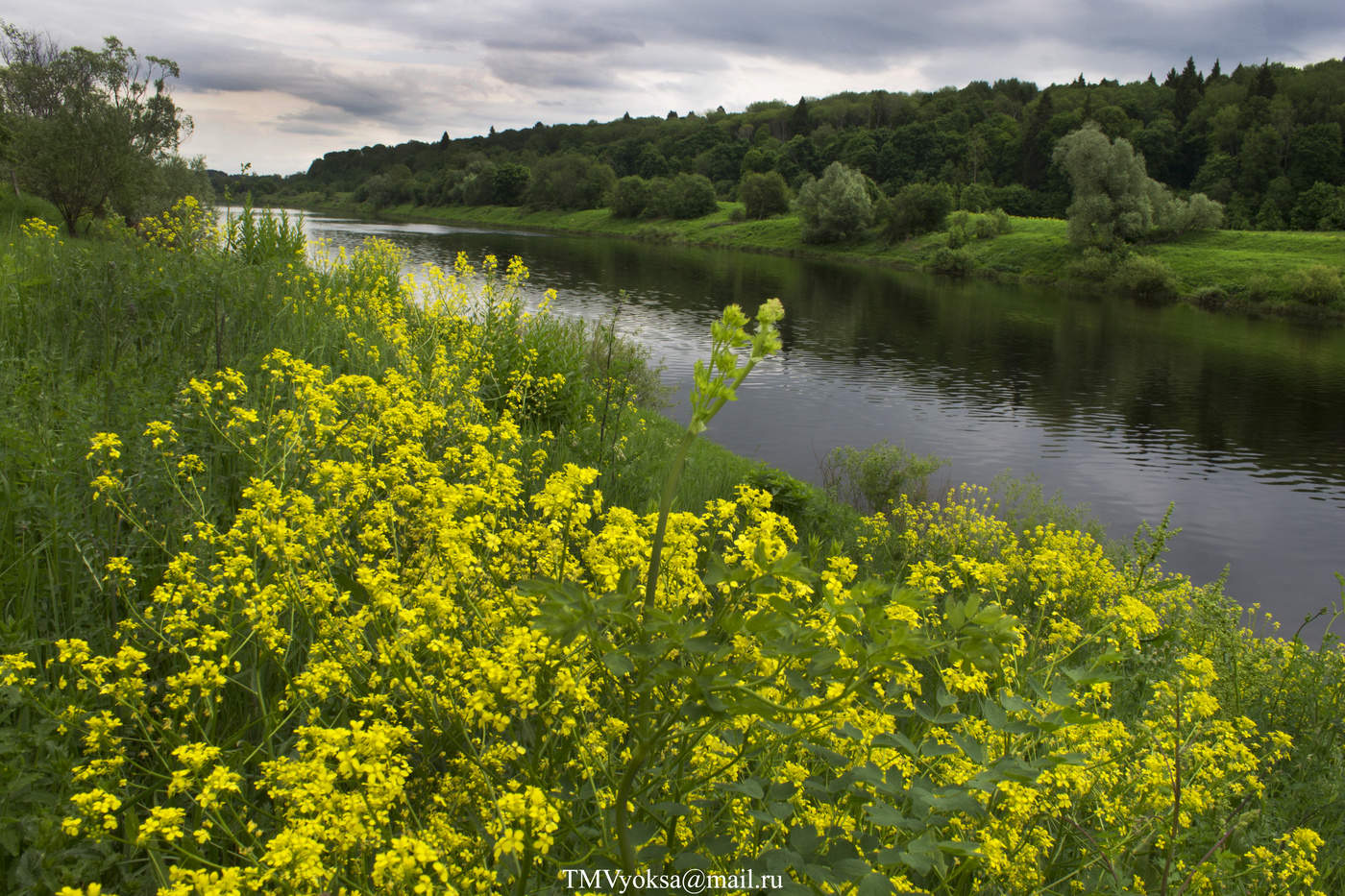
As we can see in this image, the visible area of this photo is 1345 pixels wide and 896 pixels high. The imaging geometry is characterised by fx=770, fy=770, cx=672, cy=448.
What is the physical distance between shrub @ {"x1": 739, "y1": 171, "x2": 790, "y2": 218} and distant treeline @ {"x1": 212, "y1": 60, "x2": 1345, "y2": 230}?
1428 centimetres

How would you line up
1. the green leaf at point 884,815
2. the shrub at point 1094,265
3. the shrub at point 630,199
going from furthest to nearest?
1. the shrub at point 630,199
2. the shrub at point 1094,265
3. the green leaf at point 884,815

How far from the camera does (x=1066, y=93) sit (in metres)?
114

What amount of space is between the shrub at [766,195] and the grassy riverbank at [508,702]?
93.3 meters

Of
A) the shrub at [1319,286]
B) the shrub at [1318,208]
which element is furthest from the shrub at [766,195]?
the shrub at [1319,286]

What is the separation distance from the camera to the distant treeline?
2921 inches

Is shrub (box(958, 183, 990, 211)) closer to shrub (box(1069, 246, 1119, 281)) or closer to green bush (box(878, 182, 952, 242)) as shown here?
green bush (box(878, 182, 952, 242))

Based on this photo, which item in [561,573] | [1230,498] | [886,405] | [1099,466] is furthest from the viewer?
[886,405]

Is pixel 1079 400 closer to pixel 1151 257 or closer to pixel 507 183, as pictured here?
pixel 1151 257

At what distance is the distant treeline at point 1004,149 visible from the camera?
→ 7419cm

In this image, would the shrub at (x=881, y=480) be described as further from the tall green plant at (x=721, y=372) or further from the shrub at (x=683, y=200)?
the shrub at (x=683, y=200)

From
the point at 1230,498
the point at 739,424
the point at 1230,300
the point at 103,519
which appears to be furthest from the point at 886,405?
the point at 1230,300

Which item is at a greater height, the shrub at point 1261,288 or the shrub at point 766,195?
the shrub at point 766,195

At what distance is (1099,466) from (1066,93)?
116810 millimetres

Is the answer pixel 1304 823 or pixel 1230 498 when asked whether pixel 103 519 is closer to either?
pixel 1304 823
